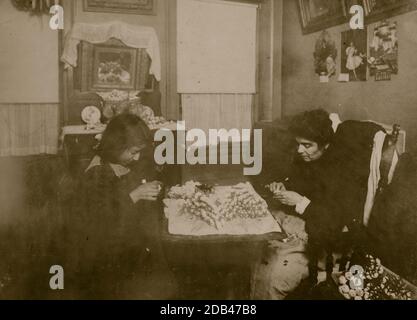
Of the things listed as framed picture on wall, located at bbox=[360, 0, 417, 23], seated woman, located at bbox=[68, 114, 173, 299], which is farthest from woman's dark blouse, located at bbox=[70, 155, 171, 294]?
framed picture on wall, located at bbox=[360, 0, 417, 23]

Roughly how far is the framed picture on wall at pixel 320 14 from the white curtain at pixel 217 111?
432 millimetres

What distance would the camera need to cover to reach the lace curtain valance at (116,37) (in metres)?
1.79

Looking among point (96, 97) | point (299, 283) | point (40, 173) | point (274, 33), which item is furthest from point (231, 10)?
point (299, 283)

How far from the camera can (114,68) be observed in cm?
191

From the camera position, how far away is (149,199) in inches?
62.3

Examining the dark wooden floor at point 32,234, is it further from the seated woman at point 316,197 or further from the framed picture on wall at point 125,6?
the framed picture on wall at point 125,6

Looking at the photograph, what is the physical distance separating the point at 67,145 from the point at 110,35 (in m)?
0.55

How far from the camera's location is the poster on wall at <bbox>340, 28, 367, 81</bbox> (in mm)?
1698

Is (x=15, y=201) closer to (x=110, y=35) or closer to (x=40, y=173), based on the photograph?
(x=40, y=173)

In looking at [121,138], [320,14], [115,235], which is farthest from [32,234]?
[320,14]

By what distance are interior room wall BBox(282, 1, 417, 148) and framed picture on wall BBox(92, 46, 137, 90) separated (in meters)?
0.72

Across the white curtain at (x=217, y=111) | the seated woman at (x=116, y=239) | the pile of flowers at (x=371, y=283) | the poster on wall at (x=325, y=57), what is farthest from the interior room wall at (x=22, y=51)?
the pile of flowers at (x=371, y=283)

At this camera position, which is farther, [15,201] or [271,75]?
[271,75]

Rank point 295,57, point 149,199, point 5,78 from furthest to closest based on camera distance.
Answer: point 295,57 → point 5,78 → point 149,199
